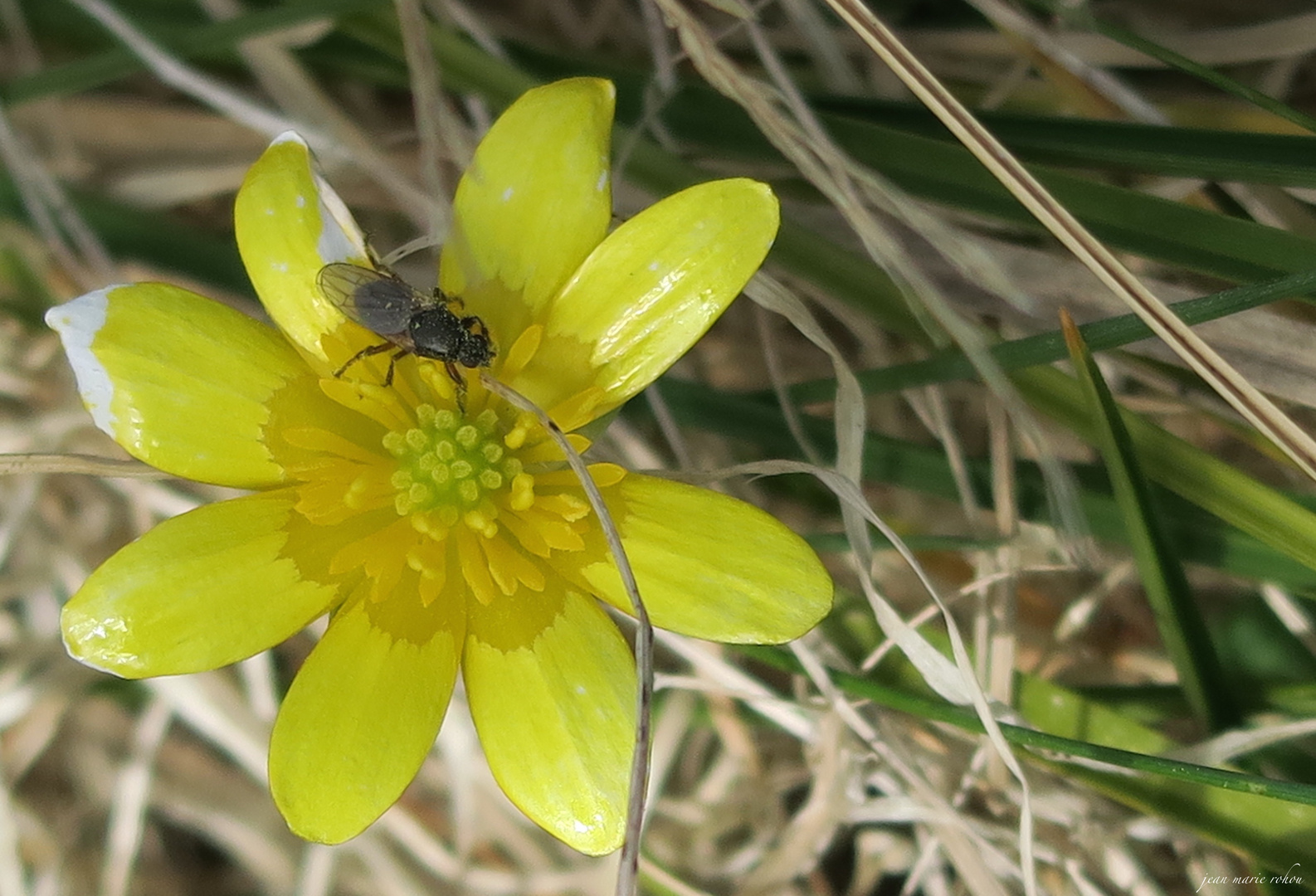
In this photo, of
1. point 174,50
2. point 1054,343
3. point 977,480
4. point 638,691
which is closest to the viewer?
point 638,691

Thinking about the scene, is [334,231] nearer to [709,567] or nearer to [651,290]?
[651,290]

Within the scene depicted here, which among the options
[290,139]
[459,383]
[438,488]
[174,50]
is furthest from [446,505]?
[174,50]

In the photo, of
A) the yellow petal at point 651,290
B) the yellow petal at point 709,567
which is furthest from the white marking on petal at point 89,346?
A: the yellow petal at point 709,567

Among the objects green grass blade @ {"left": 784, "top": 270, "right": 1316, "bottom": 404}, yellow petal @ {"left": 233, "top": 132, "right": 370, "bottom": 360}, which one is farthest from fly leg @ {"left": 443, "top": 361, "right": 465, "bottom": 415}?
green grass blade @ {"left": 784, "top": 270, "right": 1316, "bottom": 404}

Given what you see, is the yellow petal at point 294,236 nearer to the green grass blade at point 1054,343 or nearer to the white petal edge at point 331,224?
the white petal edge at point 331,224

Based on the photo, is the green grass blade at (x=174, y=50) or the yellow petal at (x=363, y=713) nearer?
the yellow petal at (x=363, y=713)

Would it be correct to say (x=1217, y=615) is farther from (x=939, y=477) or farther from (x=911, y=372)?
(x=911, y=372)

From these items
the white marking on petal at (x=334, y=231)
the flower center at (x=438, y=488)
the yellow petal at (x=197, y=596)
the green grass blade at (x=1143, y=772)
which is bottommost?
the green grass blade at (x=1143, y=772)
